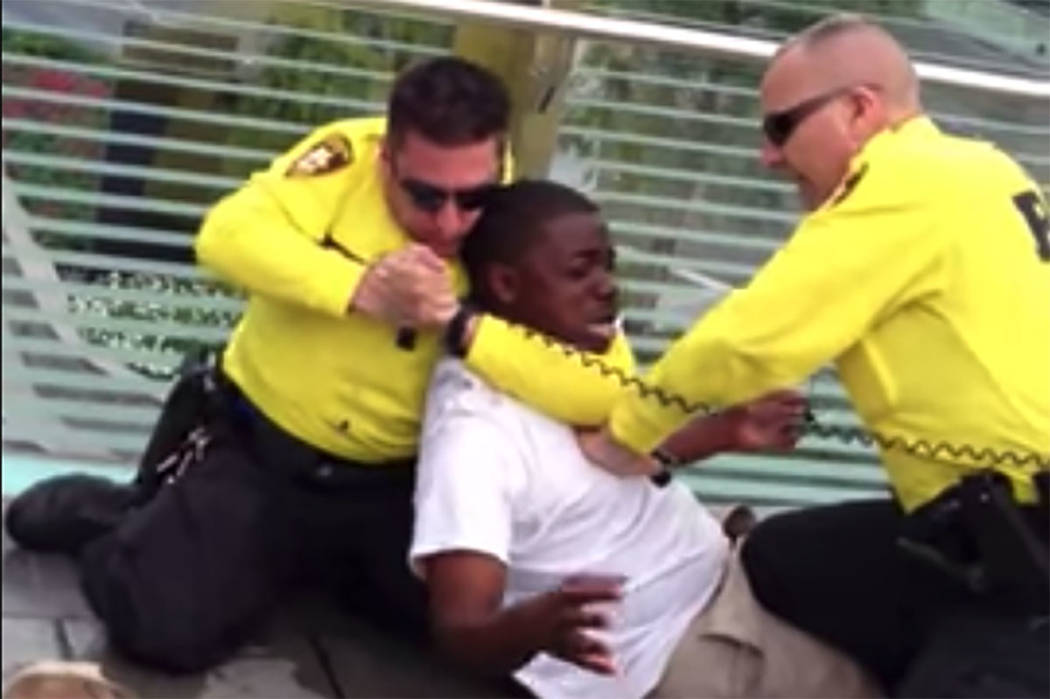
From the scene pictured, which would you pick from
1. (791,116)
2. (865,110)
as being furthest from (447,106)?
(865,110)

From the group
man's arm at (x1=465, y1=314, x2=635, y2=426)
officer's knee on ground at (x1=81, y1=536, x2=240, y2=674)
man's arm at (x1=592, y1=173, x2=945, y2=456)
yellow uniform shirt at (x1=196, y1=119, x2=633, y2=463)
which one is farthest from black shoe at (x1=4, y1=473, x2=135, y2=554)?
man's arm at (x1=592, y1=173, x2=945, y2=456)

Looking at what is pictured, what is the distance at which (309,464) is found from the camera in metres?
4.04

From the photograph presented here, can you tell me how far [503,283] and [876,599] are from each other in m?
0.70

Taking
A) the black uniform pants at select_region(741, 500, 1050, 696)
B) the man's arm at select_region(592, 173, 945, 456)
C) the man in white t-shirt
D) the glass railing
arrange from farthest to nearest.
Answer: the glass railing → the man in white t-shirt → the black uniform pants at select_region(741, 500, 1050, 696) → the man's arm at select_region(592, 173, 945, 456)

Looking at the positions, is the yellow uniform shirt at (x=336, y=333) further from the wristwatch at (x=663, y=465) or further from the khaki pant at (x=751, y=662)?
the khaki pant at (x=751, y=662)

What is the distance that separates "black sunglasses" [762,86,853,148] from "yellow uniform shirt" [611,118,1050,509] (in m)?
0.09

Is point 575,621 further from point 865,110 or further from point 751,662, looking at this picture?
point 865,110

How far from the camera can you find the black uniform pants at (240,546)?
3.92m

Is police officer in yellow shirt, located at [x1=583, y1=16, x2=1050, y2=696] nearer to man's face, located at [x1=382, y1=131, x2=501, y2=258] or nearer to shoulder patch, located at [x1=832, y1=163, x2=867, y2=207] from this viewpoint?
shoulder patch, located at [x1=832, y1=163, x2=867, y2=207]

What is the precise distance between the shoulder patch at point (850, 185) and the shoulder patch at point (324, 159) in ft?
2.67

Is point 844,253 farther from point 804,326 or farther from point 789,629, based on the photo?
point 789,629

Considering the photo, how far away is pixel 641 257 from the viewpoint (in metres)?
4.72

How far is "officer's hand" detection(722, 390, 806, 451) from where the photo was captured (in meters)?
3.86

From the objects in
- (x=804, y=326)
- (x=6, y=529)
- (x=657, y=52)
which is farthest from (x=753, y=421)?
(x=6, y=529)
